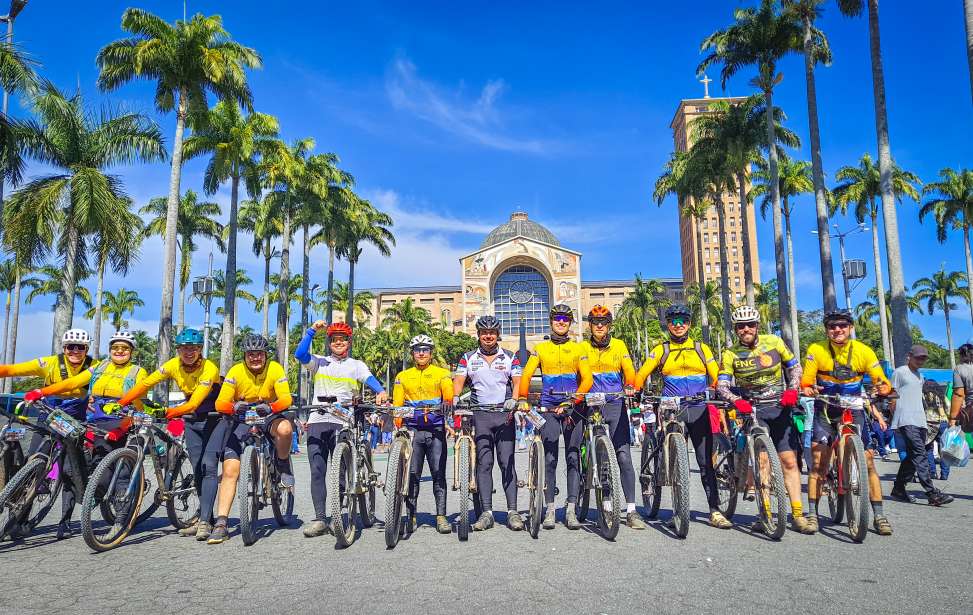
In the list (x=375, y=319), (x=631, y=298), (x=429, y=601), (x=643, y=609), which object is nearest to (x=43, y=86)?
(x=429, y=601)

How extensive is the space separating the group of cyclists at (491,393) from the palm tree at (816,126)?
19327 mm

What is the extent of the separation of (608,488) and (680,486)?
69 cm

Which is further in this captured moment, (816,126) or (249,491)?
(816,126)

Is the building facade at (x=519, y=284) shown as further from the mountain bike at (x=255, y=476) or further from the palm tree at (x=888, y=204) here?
the mountain bike at (x=255, y=476)

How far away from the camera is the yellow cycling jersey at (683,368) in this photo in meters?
6.88

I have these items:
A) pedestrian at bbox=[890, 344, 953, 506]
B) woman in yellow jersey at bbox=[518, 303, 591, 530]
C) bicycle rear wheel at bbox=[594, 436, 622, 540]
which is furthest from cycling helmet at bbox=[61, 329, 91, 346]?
pedestrian at bbox=[890, 344, 953, 506]

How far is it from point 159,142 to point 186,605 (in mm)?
25013

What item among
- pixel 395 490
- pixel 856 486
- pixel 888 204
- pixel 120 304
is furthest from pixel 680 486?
pixel 120 304

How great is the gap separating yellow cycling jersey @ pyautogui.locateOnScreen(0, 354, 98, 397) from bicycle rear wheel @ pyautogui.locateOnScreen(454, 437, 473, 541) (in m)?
4.25

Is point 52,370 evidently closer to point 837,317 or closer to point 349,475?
point 349,475

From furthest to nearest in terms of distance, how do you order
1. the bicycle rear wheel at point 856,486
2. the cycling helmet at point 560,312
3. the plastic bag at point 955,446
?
the plastic bag at point 955,446 < the cycling helmet at point 560,312 < the bicycle rear wheel at point 856,486

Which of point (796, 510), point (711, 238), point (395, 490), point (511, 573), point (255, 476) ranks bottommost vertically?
point (511, 573)

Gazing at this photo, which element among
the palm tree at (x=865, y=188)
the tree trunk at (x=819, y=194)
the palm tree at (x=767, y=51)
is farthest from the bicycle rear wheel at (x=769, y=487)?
the palm tree at (x=865, y=188)

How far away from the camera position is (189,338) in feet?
22.3
